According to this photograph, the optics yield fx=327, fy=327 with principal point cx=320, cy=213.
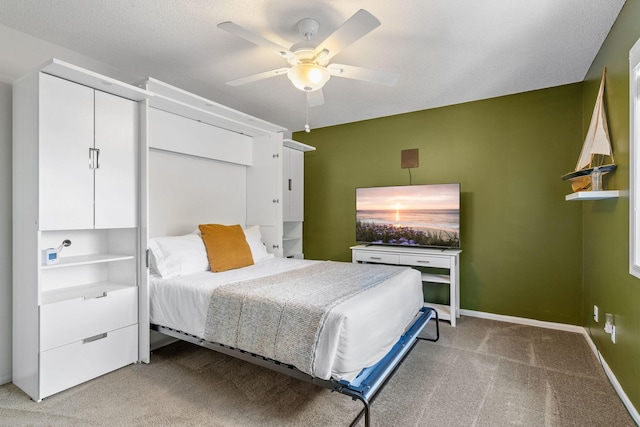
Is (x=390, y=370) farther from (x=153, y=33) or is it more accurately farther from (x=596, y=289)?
(x=153, y=33)

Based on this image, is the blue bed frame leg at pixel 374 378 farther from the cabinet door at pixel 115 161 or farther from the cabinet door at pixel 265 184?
the cabinet door at pixel 265 184

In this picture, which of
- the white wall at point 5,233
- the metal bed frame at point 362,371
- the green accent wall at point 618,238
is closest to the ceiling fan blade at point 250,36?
the white wall at point 5,233

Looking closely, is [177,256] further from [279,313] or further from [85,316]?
[279,313]

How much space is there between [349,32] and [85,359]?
9.34ft

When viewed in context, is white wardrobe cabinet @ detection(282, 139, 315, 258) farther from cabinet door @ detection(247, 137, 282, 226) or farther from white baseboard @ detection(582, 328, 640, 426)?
white baseboard @ detection(582, 328, 640, 426)

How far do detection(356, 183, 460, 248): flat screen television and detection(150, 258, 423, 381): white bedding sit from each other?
1.10m

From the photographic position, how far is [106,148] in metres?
2.51

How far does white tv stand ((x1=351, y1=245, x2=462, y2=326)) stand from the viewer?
11.9 ft

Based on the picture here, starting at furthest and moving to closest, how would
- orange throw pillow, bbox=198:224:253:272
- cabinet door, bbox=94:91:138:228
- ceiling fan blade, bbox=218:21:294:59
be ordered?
orange throw pillow, bbox=198:224:253:272 → cabinet door, bbox=94:91:138:228 → ceiling fan blade, bbox=218:21:294:59

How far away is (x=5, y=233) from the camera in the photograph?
2.39 metres

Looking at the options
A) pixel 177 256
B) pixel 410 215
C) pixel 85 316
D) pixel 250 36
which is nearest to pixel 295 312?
pixel 177 256

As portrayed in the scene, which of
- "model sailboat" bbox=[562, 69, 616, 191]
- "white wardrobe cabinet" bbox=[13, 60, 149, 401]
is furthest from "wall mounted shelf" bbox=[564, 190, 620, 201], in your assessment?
"white wardrobe cabinet" bbox=[13, 60, 149, 401]

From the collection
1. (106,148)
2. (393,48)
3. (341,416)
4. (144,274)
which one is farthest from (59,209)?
(393,48)

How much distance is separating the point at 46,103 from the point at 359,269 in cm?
267
